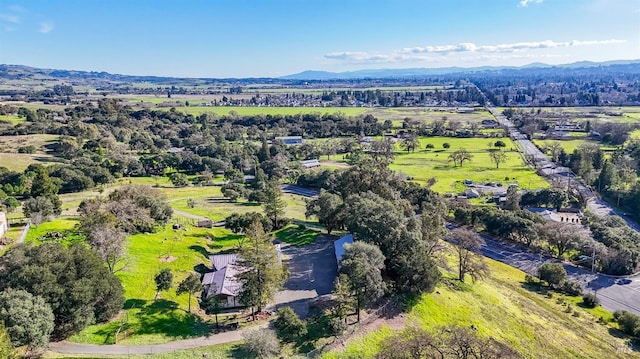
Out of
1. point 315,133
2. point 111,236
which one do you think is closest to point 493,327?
point 111,236

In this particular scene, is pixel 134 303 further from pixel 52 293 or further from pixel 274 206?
pixel 274 206

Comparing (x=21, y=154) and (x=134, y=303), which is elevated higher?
(x=21, y=154)

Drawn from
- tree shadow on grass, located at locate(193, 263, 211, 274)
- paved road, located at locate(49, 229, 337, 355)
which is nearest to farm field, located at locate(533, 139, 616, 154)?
paved road, located at locate(49, 229, 337, 355)

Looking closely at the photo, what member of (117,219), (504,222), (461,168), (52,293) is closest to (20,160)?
(117,219)

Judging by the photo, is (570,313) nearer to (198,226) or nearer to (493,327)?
(493,327)

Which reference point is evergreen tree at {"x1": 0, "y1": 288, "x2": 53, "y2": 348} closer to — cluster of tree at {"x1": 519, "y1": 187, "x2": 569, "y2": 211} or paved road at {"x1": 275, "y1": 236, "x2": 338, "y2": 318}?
paved road at {"x1": 275, "y1": 236, "x2": 338, "y2": 318}

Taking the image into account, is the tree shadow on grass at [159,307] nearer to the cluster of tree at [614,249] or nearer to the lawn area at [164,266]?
the lawn area at [164,266]

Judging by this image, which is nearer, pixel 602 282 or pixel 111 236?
pixel 111 236
